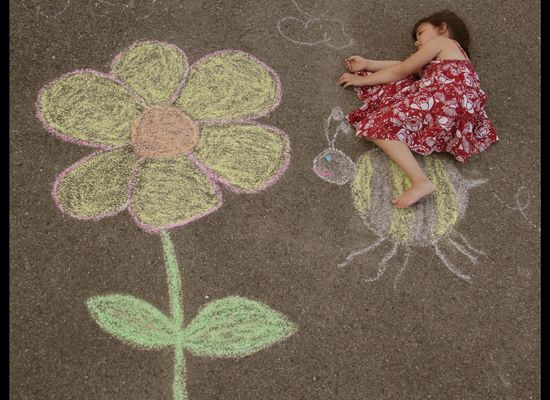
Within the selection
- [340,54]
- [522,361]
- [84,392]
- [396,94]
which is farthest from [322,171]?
[84,392]

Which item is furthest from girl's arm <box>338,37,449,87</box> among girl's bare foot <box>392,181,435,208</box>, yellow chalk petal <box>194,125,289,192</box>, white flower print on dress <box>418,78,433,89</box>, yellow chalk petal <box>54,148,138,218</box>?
yellow chalk petal <box>54,148,138,218</box>

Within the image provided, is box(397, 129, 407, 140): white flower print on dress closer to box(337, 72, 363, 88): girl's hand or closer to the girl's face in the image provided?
box(337, 72, 363, 88): girl's hand

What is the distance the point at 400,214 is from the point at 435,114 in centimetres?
64

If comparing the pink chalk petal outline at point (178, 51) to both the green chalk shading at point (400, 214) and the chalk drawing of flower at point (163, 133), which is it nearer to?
the chalk drawing of flower at point (163, 133)

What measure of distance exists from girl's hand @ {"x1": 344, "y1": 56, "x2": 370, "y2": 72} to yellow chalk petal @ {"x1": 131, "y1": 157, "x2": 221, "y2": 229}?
1246 millimetres

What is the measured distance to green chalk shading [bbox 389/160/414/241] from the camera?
108 inches

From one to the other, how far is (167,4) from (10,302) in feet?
6.92

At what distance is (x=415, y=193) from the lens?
2.77 m

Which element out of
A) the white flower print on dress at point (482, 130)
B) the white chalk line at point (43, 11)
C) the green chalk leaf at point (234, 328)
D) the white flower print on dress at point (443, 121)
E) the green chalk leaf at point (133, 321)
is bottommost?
the green chalk leaf at point (234, 328)

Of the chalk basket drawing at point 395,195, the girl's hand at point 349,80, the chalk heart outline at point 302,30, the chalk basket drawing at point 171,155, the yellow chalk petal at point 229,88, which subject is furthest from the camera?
the chalk heart outline at point 302,30

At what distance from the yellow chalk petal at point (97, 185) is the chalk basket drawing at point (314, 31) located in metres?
1.37

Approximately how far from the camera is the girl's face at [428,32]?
3184 millimetres

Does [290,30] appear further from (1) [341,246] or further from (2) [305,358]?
(2) [305,358]

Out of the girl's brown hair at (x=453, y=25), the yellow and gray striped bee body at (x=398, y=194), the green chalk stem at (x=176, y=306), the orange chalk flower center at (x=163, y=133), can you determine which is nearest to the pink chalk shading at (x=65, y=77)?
the orange chalk flower center at (x=163, y=133)
